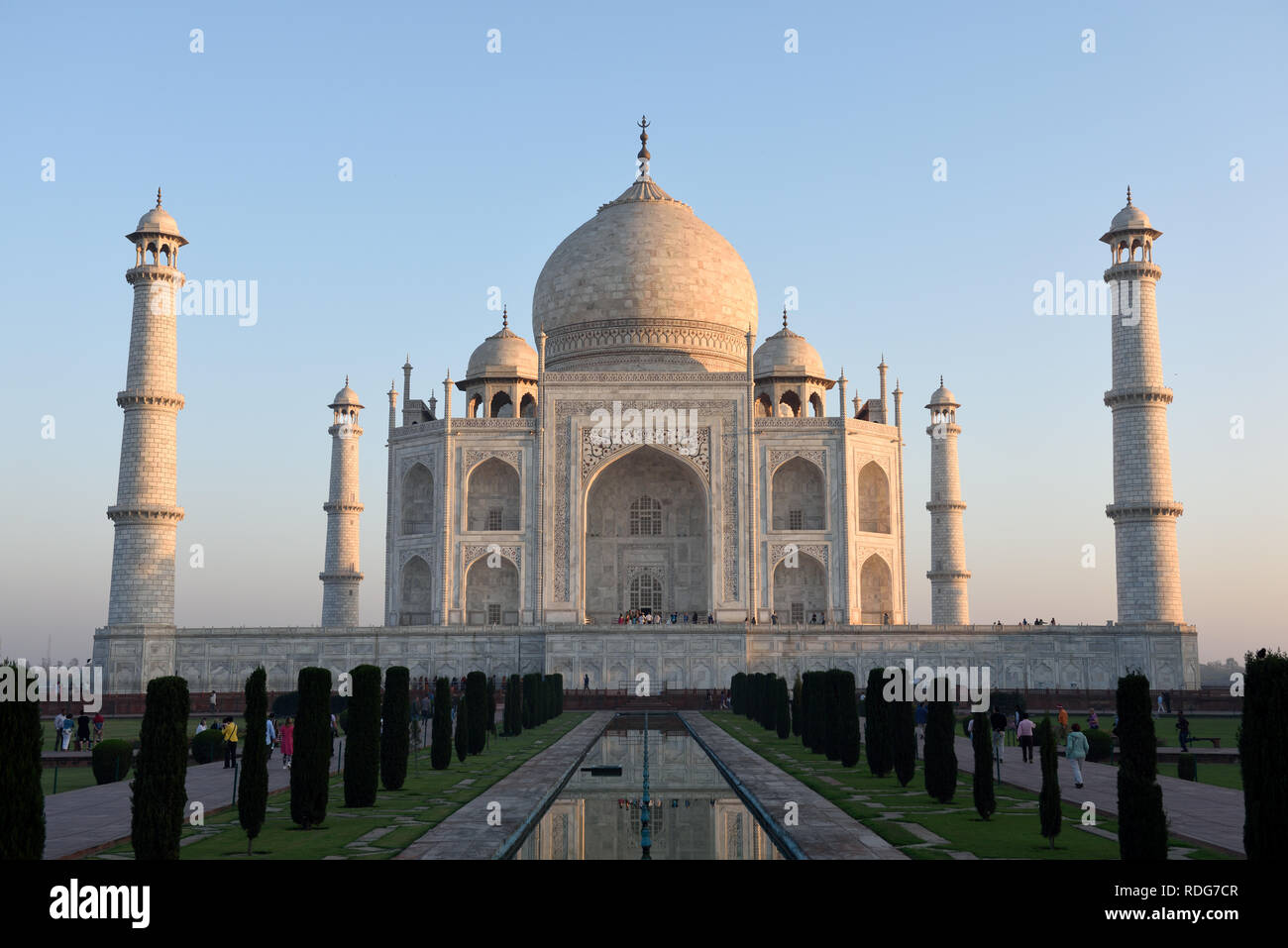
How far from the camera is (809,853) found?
1002cm

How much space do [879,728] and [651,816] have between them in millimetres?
5070

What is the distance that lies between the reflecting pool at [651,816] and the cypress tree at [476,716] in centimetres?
244

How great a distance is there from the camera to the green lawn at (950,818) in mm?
10492

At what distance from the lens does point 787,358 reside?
43.7 metres

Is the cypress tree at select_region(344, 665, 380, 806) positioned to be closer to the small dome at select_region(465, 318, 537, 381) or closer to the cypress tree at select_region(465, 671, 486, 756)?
the cypress tree at select_region(465, 671, 486, 756)

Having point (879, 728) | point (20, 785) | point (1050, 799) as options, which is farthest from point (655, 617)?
point (20, 785)

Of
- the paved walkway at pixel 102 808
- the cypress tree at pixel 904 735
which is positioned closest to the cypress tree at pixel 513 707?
the paved walkway at pixel 102 808

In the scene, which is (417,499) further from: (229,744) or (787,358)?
(229,744)

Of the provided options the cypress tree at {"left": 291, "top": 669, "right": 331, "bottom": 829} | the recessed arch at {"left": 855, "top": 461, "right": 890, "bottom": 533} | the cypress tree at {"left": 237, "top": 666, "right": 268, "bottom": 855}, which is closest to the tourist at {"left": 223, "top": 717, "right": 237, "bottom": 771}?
the cypress tree at {"left": 291, "top": 669, "right": 331, "bottom": 829}

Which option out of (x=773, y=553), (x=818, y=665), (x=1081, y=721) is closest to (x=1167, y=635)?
(x=1081, y=721)

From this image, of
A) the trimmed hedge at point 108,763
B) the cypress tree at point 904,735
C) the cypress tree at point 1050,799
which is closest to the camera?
the cypress tree at point 1050,799

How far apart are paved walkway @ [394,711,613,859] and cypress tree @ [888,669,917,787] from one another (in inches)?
167

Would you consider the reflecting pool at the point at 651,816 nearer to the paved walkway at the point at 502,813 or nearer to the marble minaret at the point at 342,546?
the paved walkway at the point at 502,813
